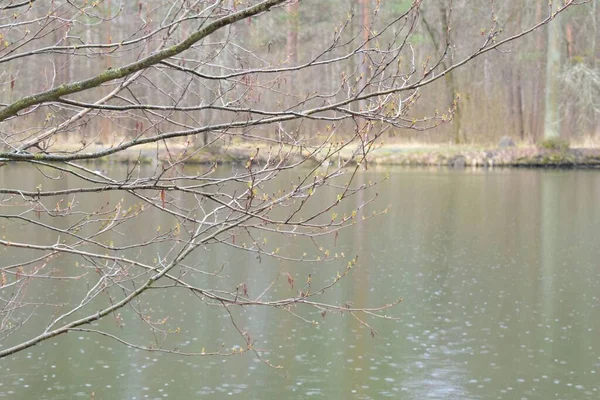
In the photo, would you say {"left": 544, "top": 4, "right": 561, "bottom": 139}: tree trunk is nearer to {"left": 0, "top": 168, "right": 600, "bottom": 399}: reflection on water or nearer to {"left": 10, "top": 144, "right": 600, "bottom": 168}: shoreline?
{"left": 10, "top": 144, "right": 600, "bottom": 168}: shoreline

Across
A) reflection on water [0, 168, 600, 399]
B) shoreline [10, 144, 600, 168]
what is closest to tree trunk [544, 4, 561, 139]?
shoreline [10, 144, 600, 168]

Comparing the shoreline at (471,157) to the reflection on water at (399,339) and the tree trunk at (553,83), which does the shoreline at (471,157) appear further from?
the reflection on water at (399,339)

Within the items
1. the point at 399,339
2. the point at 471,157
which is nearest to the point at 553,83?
the point at 471,157

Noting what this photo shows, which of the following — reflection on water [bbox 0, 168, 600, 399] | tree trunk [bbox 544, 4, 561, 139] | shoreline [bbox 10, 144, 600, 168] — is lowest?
reflection on water [bbox 0, 168, 600, 399]

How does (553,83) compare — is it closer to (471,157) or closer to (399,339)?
(471,157)

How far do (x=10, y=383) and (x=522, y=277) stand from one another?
7.54 m

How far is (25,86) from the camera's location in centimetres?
3005

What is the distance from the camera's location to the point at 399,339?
383 inches

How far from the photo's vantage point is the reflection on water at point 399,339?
8141 millimetres

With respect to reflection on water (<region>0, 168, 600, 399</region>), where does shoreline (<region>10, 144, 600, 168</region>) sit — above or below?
above

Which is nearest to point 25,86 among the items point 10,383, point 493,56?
point 493,56

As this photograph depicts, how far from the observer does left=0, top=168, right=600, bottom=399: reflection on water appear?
8141 millimetres

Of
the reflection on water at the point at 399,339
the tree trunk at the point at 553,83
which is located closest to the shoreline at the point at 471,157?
the tree trunk at the point at 553,83

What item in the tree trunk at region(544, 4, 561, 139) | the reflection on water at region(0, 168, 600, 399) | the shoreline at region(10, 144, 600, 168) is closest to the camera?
the reflection on water at region(0, 168, 600, 399)
